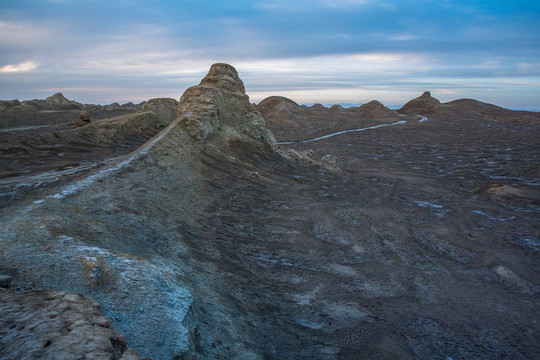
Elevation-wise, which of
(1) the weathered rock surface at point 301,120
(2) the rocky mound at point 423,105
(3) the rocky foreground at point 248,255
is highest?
(2) the rocky mound at point 423,105

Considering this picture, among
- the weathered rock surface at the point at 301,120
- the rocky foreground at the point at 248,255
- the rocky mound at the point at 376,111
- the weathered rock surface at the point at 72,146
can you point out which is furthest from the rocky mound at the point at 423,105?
the weathered rock surface at the point at 72,146

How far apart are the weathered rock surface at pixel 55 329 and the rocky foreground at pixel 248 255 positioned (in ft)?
0.05

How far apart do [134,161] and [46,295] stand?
6.75 meters

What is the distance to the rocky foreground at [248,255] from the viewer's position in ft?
13.3

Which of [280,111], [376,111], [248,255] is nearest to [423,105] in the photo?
[376,111]

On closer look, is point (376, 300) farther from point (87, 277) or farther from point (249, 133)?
point (249, 133)

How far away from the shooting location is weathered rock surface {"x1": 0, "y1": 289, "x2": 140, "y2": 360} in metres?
2.71

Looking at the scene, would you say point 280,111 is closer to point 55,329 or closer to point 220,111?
point 220,111

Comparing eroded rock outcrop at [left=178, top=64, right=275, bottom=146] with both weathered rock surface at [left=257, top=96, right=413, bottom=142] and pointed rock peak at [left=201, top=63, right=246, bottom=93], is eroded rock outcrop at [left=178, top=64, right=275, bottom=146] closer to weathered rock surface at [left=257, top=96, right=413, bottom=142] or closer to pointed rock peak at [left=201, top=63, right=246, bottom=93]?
pointed rock peak at [left=201, top=63, right=246, bottom=93]

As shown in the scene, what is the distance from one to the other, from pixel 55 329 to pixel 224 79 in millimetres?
15597

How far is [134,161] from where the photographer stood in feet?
32.3

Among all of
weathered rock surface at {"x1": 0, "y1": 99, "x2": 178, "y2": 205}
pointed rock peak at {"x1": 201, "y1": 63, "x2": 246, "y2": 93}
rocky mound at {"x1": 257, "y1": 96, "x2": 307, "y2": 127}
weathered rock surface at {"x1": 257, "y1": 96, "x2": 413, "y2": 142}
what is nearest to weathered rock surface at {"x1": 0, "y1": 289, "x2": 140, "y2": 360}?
weathered rock surface at {"x1": 0, "y1": 99, "x2": 178, "y2": 205}

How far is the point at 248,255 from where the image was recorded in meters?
7.70

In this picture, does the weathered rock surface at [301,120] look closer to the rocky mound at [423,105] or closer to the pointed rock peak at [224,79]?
the rocky mound at [423,105]
